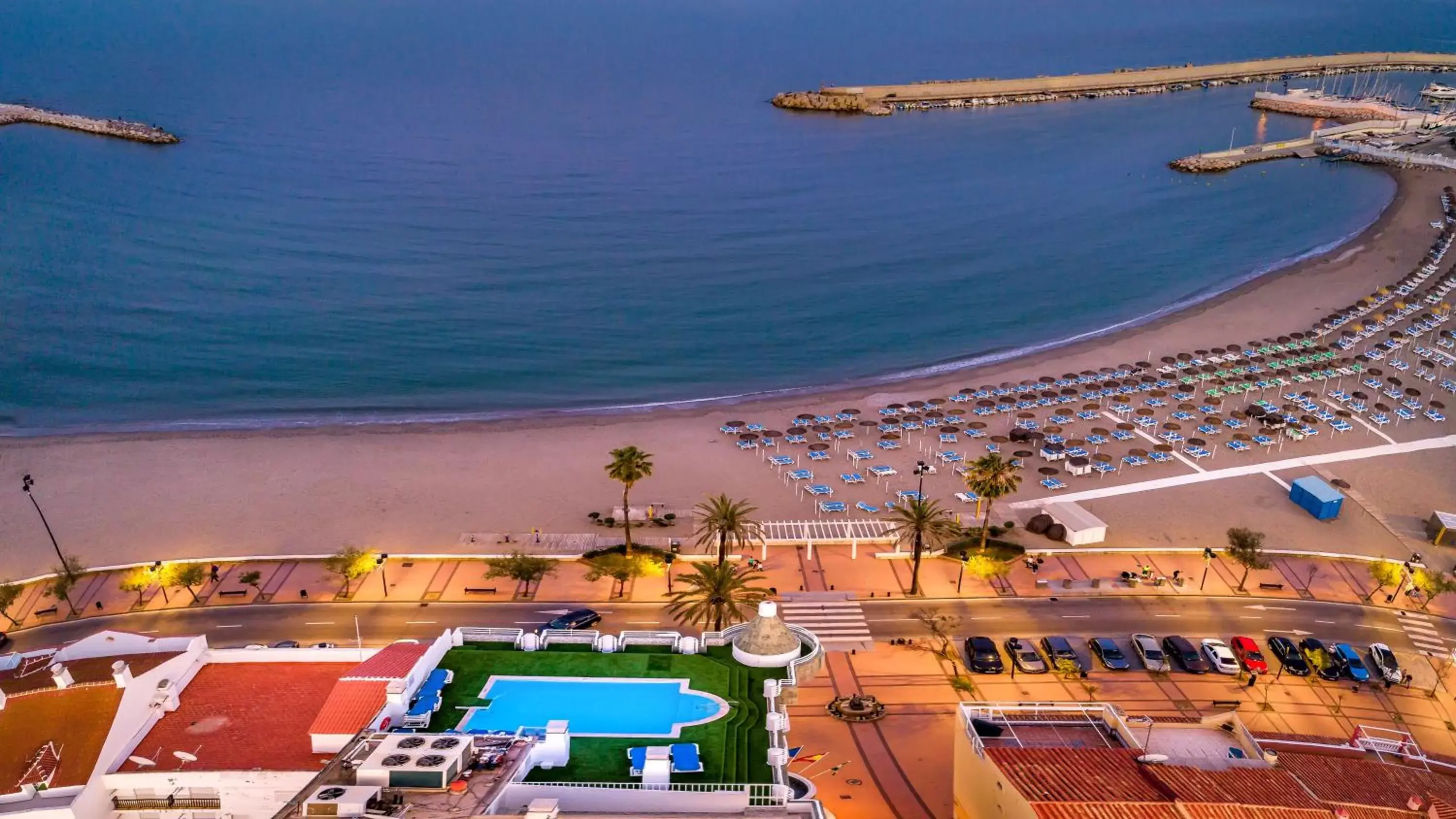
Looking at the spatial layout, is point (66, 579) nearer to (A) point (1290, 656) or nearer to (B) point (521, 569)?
(B) point (521, 569)

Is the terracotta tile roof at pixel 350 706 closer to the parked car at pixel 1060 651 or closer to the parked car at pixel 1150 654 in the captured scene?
the parked car at pixel 1060 651

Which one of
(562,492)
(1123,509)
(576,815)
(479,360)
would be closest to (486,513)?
(562,492)

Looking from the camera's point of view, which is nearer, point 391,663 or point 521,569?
point 391,663

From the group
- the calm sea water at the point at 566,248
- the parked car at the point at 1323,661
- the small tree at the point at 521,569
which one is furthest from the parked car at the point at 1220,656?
the calm sea water at the point at 566,248

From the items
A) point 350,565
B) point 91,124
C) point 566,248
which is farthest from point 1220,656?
point 91,124

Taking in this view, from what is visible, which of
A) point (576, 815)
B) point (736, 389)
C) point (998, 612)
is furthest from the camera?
point (736, 389)

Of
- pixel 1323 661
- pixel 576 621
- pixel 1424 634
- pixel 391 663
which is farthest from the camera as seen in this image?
pixel 1424 634

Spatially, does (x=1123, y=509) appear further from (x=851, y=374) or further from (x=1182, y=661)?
(x=851, y=374)
